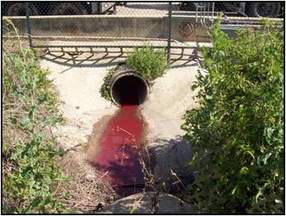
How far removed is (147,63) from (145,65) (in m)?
0.06

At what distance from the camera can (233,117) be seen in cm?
545

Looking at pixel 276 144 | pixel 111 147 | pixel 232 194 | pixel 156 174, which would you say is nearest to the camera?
pixel 276 144

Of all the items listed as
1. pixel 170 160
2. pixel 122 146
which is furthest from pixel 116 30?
pixel 170 160

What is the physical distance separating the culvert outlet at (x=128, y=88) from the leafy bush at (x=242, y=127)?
5133 millimetres

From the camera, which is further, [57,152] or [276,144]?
[57,152]

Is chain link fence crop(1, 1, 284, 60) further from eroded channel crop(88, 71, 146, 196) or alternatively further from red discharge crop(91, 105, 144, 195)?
red discharge crop(91, 105, 144, 195)

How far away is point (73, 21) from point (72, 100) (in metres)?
2.15

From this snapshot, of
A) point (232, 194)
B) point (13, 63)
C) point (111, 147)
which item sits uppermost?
point (13, 63)

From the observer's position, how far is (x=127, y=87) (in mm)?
12461

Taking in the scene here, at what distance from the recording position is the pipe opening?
1139cm

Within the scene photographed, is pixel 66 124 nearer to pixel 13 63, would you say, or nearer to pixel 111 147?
pixel 111 147

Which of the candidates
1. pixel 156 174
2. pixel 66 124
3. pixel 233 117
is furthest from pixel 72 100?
pixel 233 117

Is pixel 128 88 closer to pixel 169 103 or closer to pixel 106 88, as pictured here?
pixel 106 88

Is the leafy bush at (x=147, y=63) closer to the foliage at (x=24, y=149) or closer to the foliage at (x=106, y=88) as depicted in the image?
the foliage at (x=106, y=88)
